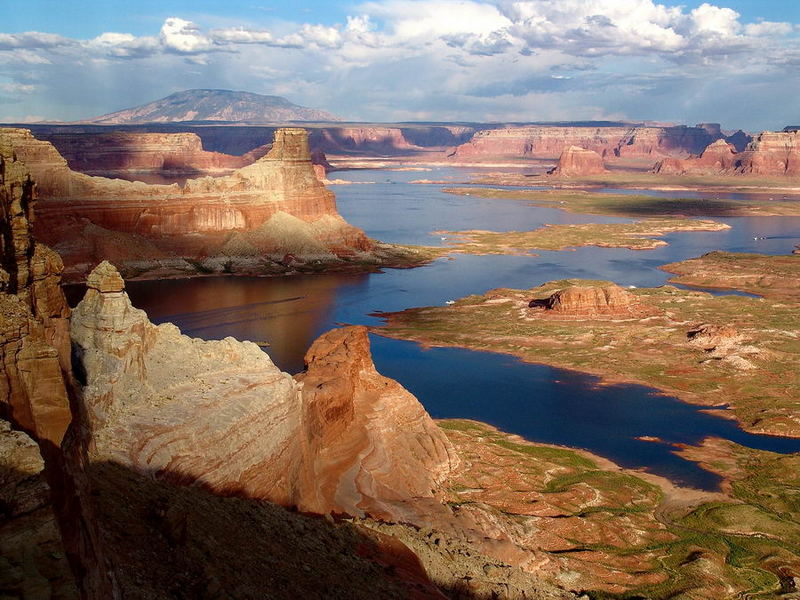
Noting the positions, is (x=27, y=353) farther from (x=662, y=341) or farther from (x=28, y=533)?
(x=662, y=341)

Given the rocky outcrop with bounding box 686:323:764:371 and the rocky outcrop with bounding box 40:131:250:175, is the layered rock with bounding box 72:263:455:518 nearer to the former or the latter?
the rocky outcrop with bounding box 686:323:764:371

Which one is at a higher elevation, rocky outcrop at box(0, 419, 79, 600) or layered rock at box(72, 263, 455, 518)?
rocky outcrop at box(0, 419, 79, 600)

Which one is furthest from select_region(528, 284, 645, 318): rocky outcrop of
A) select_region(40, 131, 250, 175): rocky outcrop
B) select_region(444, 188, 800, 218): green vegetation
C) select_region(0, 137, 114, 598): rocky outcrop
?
select_region(444, 188, 800, 218): green vegetation

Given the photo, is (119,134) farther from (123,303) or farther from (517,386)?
(123,303)

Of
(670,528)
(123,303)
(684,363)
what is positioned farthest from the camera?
(684,363)

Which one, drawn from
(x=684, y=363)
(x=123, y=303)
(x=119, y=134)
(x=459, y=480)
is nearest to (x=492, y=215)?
(x=119, y=134)

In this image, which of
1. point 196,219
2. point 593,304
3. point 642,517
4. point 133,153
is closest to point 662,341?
point 593,304
